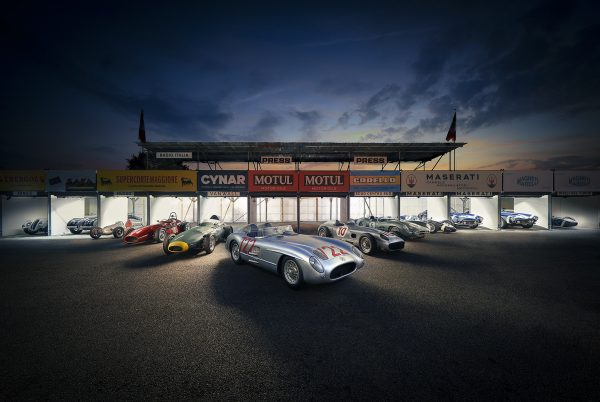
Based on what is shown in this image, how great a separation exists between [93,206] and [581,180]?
150 feet

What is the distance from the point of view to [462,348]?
3002 mm

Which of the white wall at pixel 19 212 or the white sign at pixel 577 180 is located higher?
the white sign at pixel 577 180

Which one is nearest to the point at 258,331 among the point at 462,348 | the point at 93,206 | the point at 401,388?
the point at 401,388

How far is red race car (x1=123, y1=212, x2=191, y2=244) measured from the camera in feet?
33.2

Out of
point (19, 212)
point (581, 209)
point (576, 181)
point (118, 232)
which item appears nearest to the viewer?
point (118, 232)

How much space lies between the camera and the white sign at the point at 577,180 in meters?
15.3

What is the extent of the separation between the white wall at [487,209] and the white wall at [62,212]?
29.0 meters

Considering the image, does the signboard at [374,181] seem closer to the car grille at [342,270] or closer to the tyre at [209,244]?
the tyre at [209,244]

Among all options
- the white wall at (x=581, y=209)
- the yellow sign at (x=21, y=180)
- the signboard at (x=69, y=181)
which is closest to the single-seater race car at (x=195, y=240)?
the signboard at (x=69, y=181)

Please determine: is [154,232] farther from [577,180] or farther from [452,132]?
[577,180]

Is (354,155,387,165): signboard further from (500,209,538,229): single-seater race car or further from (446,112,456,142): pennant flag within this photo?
(500,209,538,229): single-seater race car

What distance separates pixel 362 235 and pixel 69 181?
1828 cm

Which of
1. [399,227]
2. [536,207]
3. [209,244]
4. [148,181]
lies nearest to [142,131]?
[148,181]

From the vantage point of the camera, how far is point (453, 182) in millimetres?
15281
